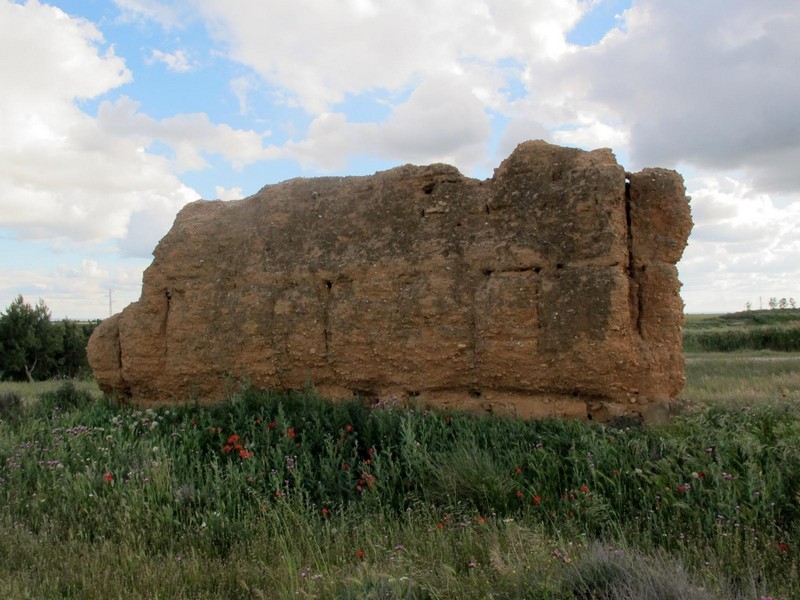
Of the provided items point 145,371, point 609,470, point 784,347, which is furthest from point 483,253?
point 784,347

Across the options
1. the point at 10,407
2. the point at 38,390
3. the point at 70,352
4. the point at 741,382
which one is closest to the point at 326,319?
the point at 10,407

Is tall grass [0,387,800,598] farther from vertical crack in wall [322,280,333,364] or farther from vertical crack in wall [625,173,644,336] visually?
vertical crack in wall [625,173,644,336]

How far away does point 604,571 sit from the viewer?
349cm

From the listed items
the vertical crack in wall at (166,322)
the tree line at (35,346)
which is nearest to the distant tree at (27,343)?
the tree line at (35,346)

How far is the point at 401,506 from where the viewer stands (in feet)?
17.0

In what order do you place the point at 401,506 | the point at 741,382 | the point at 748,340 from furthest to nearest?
the point at 748,340 → the point at 741,382 → the point at 401,506

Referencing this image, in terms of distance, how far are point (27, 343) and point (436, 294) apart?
88.6 feet

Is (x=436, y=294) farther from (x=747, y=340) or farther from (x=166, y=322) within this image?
(x=747, y=340)

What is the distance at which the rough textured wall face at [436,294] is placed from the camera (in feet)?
21.6

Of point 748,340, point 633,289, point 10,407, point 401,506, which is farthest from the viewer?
point 748,340

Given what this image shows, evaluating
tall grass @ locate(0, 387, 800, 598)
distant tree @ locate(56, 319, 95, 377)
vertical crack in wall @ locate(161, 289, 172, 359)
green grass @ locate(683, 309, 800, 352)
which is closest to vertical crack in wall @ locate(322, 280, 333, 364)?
tall grass @ locate(0, 387, 800, 598)

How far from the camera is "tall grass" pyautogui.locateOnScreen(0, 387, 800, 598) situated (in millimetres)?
3758

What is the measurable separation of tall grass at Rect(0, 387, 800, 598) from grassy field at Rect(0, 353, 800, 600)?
18 mm

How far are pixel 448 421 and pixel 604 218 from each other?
2.61 m
